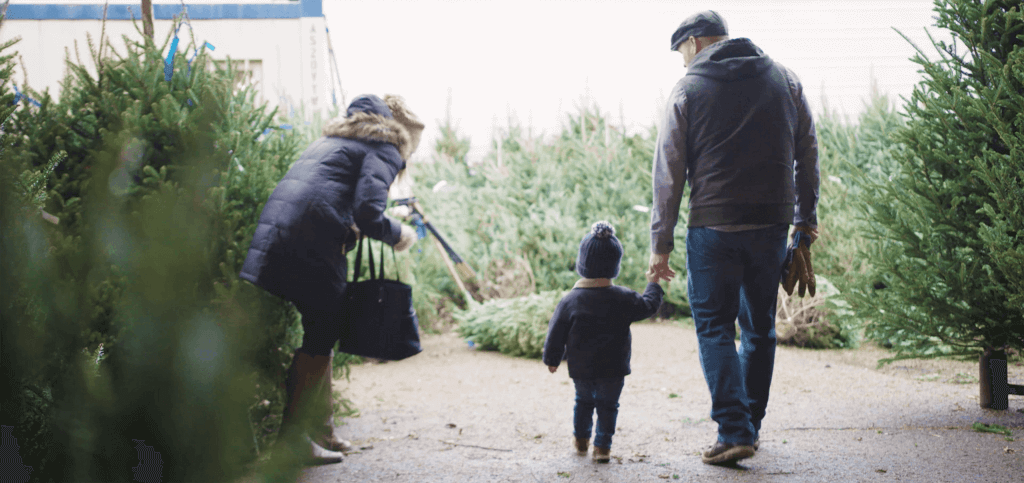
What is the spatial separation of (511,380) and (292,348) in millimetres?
2352

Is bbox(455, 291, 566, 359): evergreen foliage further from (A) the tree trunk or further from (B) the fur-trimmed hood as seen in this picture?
(A) the tree trunk

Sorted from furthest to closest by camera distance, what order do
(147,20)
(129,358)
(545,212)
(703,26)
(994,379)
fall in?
(545,212)
(994,379)
(147,20)
(703,26)
(129,358)

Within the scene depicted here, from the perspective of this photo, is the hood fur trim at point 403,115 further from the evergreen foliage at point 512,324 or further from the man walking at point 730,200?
the evergreen foliage at point 512,324

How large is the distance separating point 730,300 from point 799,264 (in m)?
0.46

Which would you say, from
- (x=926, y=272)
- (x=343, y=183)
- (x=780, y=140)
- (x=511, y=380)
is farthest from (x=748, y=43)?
(x=511, y=380)

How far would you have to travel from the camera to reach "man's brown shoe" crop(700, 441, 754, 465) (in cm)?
281

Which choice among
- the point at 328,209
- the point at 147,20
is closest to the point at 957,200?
the point at 328,209

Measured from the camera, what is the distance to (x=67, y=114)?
2.85 metres

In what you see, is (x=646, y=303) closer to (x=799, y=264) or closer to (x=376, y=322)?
(x=799, y=264)

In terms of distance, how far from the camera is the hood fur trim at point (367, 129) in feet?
10.5

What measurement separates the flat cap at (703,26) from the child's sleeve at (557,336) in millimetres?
1315

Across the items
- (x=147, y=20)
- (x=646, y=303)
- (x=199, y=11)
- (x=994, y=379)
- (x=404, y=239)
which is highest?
(x=199, y=11)

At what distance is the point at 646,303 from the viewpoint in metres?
3.04

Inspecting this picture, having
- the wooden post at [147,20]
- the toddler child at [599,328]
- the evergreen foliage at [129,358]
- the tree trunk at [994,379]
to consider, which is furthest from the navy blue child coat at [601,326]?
the wooden post at [147,20]
